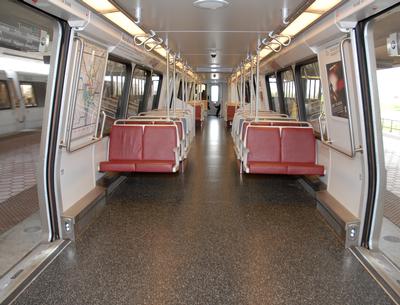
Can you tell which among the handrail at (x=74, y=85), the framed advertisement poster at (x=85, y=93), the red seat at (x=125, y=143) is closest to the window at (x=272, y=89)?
the red seat at (x=125, y=143)

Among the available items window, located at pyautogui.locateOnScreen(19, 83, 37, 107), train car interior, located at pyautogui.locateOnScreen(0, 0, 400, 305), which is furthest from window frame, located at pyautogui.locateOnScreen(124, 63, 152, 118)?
window, located at pyautogui.locateOnScreen(19, 83, 37, 107)

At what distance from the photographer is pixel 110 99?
709cm

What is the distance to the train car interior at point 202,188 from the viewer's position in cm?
301

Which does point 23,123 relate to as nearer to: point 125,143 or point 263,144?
point 125,143

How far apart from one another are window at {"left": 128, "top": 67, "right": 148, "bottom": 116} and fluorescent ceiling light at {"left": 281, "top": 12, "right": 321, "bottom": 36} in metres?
4.18

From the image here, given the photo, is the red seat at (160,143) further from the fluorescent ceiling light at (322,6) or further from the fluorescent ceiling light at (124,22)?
the fluorescent ceiling light at (322,6)

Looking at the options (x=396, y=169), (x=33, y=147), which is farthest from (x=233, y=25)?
(x=33, y=147)

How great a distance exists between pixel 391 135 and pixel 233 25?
11162 mm

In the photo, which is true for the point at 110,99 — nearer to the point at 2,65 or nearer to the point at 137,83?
the point at 137,83

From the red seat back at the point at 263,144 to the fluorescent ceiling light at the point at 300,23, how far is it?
151 centimetres

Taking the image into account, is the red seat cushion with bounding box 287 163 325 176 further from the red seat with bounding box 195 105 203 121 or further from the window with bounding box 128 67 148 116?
the red seat with bounding box 195 105 203 121

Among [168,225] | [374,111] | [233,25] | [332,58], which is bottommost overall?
[168,225]

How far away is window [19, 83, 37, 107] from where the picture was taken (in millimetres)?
9477

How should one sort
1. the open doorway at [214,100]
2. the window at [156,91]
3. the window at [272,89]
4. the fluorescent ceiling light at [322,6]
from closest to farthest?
the fluorescent ceiling light at [322,6]
the window at [272,89]
the window at [156,91]
the open doorway at [214,100]
